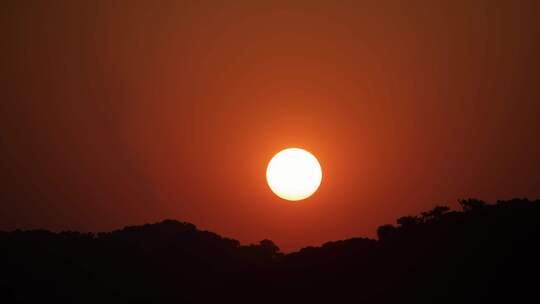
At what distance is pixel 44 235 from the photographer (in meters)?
102

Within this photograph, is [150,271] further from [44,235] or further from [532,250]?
[532,250]

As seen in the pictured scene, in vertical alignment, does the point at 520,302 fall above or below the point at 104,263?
below

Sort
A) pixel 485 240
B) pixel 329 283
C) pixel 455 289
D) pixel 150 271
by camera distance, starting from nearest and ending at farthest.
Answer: pixel 455 289, pixel 485 240, pixel 329 283, pixel 150 271

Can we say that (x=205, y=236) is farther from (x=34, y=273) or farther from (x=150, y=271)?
(x=34, y=273)

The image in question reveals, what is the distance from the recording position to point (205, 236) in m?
110

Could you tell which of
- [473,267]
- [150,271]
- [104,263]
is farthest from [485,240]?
[104,263]

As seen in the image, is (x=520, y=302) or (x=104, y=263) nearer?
(x=520, y=302)

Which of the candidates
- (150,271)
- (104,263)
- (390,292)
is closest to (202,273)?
(150,271)

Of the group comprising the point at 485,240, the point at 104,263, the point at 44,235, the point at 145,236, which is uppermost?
the point at 145,236

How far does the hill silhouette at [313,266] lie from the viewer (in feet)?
166

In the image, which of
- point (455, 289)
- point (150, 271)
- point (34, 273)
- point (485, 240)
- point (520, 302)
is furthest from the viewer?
point (150, 271)

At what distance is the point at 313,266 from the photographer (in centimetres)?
6594

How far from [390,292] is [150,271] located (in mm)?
46076

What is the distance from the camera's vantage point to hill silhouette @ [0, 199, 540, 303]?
50562 millimetres
